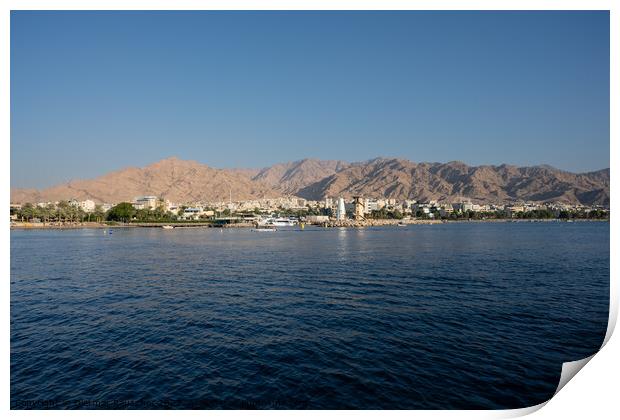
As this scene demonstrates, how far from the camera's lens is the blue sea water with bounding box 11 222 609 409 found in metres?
6.00

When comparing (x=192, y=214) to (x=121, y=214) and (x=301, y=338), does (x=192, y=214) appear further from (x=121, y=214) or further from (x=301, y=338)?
(x=301, y=338)

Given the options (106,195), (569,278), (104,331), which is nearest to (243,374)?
(104,331)

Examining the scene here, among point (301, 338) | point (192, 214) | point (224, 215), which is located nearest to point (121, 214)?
point (192, 214)

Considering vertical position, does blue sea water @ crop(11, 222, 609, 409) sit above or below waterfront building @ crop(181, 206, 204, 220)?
below

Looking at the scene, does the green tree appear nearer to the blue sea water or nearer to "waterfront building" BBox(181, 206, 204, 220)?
"waterfront building" BBox(181, 206, 204, 220)

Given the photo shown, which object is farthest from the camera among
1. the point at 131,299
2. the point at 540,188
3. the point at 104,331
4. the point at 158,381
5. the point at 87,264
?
the point at 540,188

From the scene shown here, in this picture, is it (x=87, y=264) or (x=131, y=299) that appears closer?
(x=131, y=299)

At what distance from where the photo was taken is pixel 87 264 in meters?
21.2

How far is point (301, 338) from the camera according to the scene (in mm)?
8461

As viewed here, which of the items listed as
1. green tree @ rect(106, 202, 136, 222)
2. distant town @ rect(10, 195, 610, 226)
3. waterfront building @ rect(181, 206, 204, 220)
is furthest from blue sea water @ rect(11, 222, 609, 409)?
waterfront building @ rect(181, 206, 204, 220)

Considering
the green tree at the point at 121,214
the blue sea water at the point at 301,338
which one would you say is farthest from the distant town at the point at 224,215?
the blue sea water at the point at 301,338

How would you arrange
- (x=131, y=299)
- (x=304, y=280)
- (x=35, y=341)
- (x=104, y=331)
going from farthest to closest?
(x=304, y=280), (x=131, y=299), (x=104, y=331), (x=35, y=341)

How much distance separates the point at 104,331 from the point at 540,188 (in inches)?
7301

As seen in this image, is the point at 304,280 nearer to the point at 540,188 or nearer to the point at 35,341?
the point at 35,341
